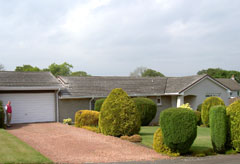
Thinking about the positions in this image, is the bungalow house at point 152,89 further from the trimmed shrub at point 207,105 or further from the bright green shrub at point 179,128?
the bright green shrub at point 179,128

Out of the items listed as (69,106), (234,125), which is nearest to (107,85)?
(69,106)

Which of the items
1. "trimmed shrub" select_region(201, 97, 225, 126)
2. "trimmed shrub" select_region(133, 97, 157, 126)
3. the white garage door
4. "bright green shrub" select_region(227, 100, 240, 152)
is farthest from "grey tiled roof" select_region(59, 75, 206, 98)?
"bright green shrub" select_region(227, 100, 240, 152)

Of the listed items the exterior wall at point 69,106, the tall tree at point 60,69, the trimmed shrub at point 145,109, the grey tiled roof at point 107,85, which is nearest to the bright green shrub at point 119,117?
the trimmed shrub at point 145,109

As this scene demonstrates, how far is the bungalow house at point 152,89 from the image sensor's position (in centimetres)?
2389

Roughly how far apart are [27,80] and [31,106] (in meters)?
2.08

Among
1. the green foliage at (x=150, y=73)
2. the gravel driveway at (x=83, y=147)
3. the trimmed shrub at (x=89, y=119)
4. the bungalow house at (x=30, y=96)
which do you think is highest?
the green foliage at (x=150, y=73)

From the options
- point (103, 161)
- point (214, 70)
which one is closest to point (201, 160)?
point (103, 161)

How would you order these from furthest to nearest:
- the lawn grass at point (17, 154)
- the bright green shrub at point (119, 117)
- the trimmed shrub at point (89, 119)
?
the trimmed shrub at point (89, 119) → the bright green shrub at point (119, 117) → the lawn grass at point (17, 154)

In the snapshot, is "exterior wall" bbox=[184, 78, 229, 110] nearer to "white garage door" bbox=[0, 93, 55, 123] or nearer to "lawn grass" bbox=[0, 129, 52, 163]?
"white garage door" bbox=[0, 93, 55, 123]

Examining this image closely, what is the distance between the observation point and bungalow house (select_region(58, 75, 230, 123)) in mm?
23891

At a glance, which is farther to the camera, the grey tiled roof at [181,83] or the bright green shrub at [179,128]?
the grey tiled roof at [181,83]

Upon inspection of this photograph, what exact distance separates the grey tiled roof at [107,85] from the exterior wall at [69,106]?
1.99ft

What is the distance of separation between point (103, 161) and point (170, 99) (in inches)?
732

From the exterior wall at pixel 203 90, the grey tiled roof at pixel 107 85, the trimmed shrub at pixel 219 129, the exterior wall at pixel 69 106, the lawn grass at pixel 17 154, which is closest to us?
the lawn grass at pixel 17 154
